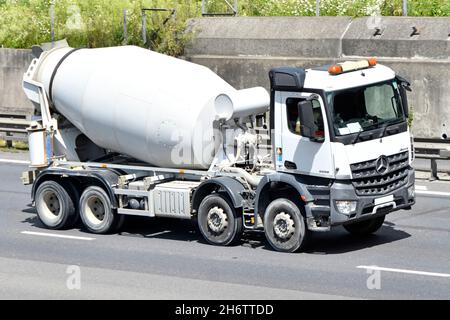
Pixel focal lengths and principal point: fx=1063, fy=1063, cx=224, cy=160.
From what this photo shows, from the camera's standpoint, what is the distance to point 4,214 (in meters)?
20.4

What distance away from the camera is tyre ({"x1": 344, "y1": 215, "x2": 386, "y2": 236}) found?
1717 centimetres

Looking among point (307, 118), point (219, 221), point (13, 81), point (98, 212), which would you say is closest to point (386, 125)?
point (307, 118)

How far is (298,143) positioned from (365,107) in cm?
114

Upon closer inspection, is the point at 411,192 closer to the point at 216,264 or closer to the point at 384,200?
the point at 384,200

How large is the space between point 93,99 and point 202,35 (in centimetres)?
1133

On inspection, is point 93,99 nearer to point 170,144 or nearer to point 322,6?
point 170,144

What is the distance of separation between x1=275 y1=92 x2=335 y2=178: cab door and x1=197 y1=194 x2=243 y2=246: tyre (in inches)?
44.8

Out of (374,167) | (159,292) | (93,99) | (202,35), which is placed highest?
(202,35)

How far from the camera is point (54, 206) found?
19.1 m

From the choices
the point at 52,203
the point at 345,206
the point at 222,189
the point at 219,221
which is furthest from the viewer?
the point at 52,203

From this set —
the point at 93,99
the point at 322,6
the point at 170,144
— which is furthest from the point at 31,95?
the point at 322,6

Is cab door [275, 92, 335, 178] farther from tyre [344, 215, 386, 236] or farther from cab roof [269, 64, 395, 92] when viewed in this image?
tyre [344, 215, 386, 236]

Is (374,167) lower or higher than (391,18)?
lower

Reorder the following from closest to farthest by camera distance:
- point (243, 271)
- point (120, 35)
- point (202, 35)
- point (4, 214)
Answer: point (243, 271)
point (4, 214)
point (202, 35)
point (120, 35)
